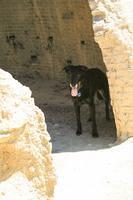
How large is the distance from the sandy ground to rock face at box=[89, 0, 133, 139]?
0.51 meters

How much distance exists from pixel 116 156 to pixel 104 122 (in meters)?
2.44

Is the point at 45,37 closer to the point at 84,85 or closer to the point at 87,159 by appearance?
the point at 84,85

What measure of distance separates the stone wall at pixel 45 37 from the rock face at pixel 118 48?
276cm

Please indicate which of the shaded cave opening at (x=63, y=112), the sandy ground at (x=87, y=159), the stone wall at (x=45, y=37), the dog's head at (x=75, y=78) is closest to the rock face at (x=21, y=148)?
the sandy ground at (x=87, y=159)

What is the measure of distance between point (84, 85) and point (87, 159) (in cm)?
198

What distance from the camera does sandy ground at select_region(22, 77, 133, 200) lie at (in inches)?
255

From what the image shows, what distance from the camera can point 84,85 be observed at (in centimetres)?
927

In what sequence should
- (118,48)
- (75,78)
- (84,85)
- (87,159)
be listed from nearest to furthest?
(87,159), (118,48), (75,78), (84,85)

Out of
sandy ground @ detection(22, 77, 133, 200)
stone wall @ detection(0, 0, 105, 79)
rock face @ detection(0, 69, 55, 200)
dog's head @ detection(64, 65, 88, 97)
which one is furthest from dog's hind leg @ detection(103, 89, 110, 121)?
rock face @ detection(0, 69, 55, 200)

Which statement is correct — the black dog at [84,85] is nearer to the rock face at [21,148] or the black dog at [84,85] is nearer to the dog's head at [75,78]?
the dog's head at [75,78]

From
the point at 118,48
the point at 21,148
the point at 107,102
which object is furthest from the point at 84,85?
the point at 21,148

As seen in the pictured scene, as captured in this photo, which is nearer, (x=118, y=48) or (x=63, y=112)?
(x=118, y=48)

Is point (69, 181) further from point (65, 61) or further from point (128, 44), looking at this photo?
point (65, 61)

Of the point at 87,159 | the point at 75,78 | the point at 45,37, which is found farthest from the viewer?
the point at 45,37
